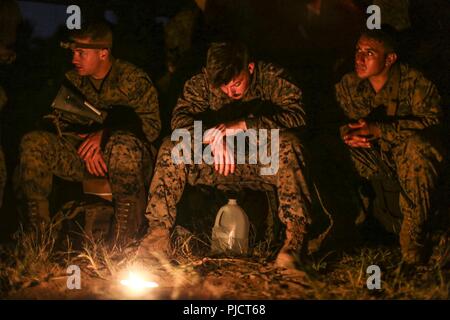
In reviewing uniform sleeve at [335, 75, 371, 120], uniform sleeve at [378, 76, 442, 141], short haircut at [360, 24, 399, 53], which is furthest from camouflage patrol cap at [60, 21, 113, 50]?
uniform sleeve at [378, 76, 442, 141]

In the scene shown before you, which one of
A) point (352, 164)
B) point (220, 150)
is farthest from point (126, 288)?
point (352, 164)

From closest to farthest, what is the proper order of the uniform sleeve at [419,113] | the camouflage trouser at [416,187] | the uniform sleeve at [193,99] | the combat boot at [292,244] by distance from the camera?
the combat boot at [292,244], the camouflage trouser at [416,187], the uniform sleeve at [419,113], the uniform sleeve at [193,99]

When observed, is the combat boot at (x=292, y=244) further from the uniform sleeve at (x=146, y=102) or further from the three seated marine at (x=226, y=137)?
the uniform sleeve at (x=146, y=102)

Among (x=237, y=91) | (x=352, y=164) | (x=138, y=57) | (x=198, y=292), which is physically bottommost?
(x=198, y=292)

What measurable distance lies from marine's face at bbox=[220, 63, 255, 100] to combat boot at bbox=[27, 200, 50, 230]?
5.20ft

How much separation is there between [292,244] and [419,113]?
1382 mm

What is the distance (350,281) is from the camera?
431cm

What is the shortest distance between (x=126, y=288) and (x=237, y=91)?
169cm

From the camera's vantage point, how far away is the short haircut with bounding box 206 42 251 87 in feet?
16.0

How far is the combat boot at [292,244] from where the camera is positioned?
14.5 ft

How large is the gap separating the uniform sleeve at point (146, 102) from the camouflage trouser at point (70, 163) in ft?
0.73

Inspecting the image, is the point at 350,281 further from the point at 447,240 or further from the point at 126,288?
the point at 126,288

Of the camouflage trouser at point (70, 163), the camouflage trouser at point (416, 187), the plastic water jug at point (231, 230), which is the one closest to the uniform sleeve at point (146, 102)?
the camouflage trouser at point (70, 163)

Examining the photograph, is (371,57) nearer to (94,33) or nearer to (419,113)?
(419,113)
